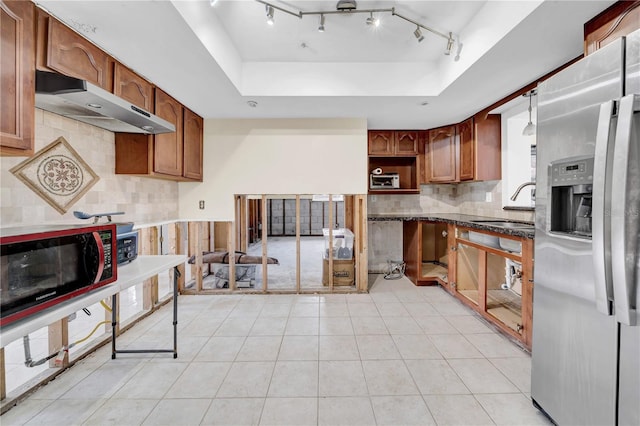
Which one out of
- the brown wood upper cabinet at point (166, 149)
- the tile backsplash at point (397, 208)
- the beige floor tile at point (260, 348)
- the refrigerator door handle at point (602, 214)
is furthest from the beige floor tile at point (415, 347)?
the brown wood upper cabinet at point (166, 149)

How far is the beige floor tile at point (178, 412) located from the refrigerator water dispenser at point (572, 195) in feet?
7.07

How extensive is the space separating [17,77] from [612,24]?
10.1 ft

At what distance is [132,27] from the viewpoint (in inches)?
64.6

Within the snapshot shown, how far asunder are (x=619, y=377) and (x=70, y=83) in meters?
2.81

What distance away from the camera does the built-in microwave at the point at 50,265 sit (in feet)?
3.21

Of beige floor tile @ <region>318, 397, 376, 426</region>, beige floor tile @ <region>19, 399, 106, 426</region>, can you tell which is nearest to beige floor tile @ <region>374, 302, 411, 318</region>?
beige floor tile @ <region>318, 397, 376, 426</region>

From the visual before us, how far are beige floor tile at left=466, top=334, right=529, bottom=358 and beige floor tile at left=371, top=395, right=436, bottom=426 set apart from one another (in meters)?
0.85

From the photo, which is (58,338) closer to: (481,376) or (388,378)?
(388,378)

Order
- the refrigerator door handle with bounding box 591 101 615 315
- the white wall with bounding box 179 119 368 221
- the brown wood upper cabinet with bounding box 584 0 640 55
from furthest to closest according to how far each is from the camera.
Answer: the white wall with bounding box 179 119 368 221
the brown wood upper cabinet with bounding box 584 0 640 55
the refrigerator door handle with bounding box 591 101 615 315

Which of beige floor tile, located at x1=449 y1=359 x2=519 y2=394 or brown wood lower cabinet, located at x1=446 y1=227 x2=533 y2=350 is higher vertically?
brown wood lower cabinet, located at x1=446 y1=227 x2=533 y2=350

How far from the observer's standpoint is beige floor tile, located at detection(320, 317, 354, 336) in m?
2.39

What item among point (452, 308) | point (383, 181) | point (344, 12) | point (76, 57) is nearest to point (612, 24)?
point (344, 12)

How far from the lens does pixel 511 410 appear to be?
1504 millimetres

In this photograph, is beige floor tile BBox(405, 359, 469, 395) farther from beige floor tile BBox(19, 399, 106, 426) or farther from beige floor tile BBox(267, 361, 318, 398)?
beige floor tile BBox(19, 399, 106, 426)
